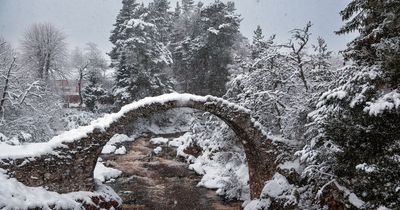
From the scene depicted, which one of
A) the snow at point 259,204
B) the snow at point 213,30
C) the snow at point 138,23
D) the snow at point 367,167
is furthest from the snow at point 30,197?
the snow at point 213,30

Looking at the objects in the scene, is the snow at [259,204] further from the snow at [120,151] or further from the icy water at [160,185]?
the snow at [120,151]

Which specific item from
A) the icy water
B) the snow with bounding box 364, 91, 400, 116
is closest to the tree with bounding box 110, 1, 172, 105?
the icy water

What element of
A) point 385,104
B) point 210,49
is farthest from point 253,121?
point 210,49

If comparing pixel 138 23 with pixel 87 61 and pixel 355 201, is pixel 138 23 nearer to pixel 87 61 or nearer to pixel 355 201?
pixel 87 61

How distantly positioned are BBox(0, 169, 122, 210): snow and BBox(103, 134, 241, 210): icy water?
2627 mm

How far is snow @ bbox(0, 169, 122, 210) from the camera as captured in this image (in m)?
8.80

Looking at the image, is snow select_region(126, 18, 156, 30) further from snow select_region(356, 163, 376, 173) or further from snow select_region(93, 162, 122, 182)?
snow select_region(356, 163, 376, 173)

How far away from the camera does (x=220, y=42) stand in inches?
1262

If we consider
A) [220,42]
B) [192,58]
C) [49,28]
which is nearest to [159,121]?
[192,58]

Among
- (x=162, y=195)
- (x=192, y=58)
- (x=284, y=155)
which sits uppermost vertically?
(x=192, y=58)

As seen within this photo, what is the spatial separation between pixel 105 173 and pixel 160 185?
257cm

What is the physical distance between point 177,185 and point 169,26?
92.1 feet

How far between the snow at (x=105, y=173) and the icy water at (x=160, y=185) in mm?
293

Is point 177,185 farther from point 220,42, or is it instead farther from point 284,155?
point 220,42
